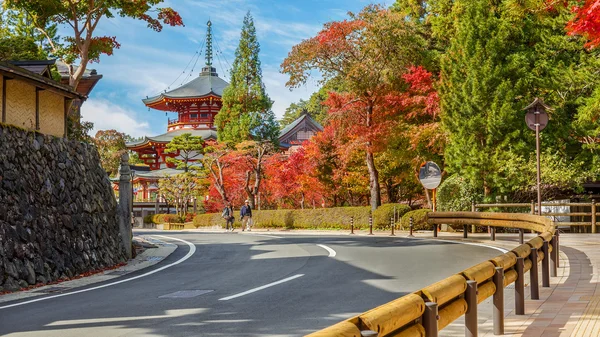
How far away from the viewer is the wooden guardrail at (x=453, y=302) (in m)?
3.58

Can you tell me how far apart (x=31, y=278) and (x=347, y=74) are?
22.8 meters

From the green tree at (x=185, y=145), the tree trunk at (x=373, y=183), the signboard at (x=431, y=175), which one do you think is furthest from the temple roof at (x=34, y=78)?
the green tree at (x=185, y=145)

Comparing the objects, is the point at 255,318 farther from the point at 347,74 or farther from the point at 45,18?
the point at 347,74

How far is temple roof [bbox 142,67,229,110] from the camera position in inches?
2724

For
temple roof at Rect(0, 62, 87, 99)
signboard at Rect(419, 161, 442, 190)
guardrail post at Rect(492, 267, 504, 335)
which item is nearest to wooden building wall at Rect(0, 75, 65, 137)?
temple roof at Rect(0, 62, 87, 99)

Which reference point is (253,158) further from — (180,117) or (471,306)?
(471,306)

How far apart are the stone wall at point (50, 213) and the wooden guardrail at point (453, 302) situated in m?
9.13

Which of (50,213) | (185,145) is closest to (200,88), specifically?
(185,145)

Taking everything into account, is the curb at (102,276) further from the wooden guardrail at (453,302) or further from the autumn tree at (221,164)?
the autumn tree at (221,164)

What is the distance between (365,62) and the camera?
1297 inches

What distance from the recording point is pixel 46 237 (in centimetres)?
1398

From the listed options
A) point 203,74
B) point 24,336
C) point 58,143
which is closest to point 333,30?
point 58,143

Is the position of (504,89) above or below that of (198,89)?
below

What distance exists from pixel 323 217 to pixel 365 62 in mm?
10071
